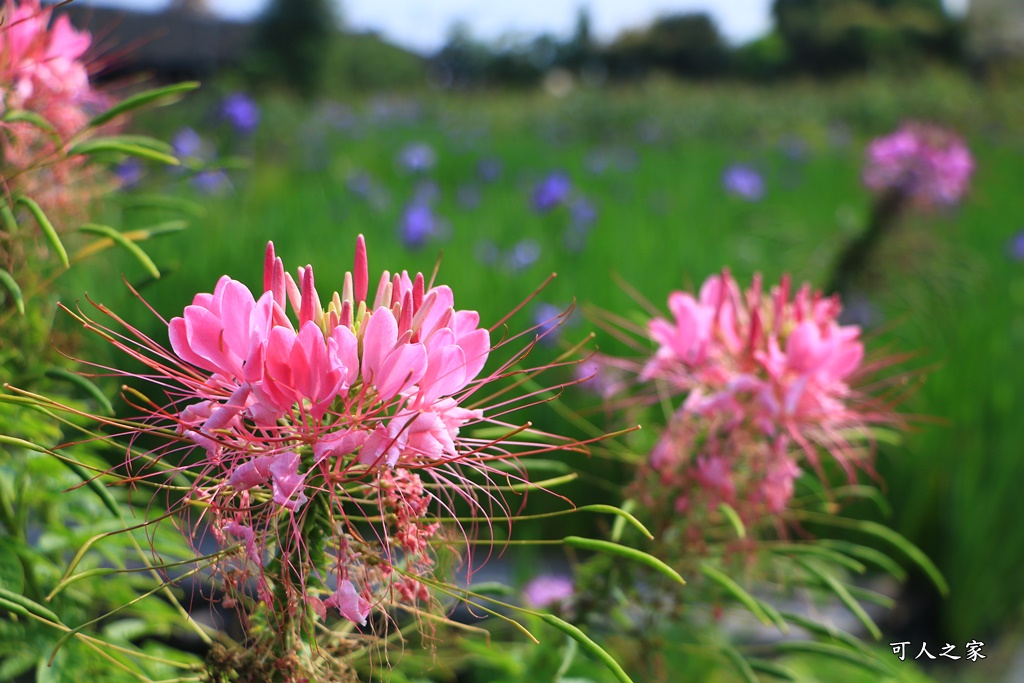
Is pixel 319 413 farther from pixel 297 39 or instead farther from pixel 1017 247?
pixel 297 39

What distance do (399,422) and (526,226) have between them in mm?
3540

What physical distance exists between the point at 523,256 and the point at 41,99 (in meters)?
2.56

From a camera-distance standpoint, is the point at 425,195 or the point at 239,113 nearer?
the point at 239,113

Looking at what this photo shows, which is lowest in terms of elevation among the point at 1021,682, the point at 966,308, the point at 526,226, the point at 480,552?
the point at 1021,682

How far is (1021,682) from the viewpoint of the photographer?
2.52 metres

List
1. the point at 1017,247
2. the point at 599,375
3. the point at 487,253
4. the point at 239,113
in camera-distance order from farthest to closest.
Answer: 1. the point at 1017,247
2. the point at 239,113
3. the point at 487,253
4. the point at 599,375

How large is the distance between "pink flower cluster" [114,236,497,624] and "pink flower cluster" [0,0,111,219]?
33cm

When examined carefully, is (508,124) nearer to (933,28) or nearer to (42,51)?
(42,51)

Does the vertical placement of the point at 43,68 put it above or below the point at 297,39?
below

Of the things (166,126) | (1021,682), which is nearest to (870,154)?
(1021,682)

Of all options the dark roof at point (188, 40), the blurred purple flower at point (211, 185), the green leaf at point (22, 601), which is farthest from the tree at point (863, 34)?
the green leaf at point (22, 601)

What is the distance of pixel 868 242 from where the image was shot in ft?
11.0

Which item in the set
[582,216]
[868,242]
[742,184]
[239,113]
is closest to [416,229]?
[582,216]

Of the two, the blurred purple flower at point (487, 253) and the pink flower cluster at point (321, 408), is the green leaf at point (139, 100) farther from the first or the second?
the blurred purple flower at point (487, 253)
